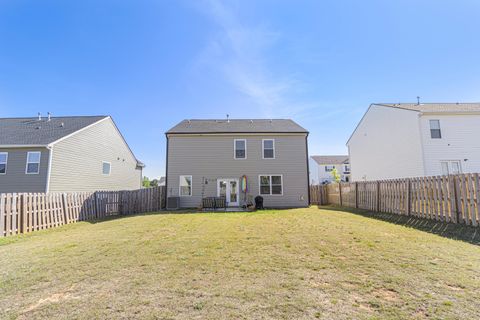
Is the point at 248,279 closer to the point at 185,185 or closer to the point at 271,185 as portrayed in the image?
the point at 271,185

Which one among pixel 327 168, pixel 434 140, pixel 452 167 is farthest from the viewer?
pixel 327 168

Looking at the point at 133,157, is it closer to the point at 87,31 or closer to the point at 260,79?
the point at 87,31

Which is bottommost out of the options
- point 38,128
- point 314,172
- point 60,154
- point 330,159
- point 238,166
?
point 238,166

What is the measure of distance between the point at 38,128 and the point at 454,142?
3055cm

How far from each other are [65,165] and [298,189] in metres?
16.3

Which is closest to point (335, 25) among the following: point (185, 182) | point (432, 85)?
point (432, 85)

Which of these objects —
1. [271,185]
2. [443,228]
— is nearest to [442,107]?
[271,185]

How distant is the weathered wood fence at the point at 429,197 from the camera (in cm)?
657

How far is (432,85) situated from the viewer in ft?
48.3

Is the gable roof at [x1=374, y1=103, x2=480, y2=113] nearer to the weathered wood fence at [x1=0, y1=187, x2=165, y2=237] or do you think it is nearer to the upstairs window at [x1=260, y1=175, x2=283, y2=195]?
the upstairs window at [x1=260, y1=175, x2=283, y2=195]

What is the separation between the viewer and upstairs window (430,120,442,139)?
1591 centimetres

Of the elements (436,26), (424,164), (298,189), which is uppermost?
(436,26)

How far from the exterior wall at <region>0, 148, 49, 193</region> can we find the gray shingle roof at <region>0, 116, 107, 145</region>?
2.16 ft

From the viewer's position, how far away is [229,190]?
16.3 meters
